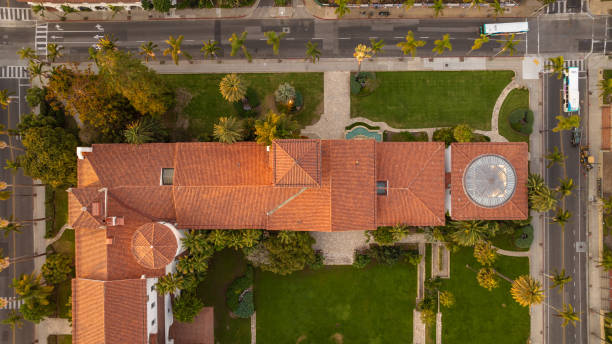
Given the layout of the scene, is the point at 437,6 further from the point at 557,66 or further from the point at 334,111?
the point at 334,111

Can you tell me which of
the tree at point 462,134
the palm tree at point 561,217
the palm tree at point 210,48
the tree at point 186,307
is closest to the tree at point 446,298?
the palm tree at point 561,217

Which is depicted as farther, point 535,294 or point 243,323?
point 243,323

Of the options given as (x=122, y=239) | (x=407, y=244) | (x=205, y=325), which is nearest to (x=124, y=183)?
(x=122, y=239)

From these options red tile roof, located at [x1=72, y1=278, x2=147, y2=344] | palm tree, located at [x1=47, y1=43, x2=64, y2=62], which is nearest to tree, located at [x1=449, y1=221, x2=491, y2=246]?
red tile roof, located at [x1=72, y1=278, x2=147, y2=344]

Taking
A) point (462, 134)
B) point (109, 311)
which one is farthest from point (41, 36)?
point (462, 134)

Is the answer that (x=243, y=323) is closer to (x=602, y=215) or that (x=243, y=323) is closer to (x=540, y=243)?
(x=540, y=243)
